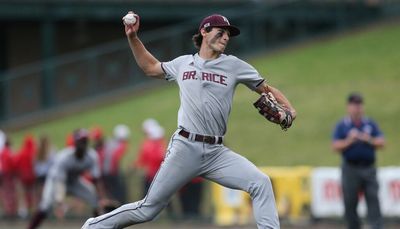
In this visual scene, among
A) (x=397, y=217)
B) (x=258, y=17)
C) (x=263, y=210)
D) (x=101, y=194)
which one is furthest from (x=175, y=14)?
(x=263, y=210)

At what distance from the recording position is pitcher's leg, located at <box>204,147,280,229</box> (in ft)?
35.1

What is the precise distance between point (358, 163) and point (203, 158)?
5.26 m

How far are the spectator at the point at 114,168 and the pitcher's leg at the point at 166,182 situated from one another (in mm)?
12643

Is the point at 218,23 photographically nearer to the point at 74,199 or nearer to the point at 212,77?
the point at 212,77

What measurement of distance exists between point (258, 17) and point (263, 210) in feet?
84.9

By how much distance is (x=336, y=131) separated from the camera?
15.8 metres

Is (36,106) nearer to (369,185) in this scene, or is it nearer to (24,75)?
(24,75)

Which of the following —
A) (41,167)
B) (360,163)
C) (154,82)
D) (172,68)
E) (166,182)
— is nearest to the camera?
(166,182)

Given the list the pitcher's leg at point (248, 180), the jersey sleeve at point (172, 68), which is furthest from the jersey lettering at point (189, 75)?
the pitcher's leg at point (248, 180)

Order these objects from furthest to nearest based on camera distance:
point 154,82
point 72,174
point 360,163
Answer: point 154,82 → point 72,174 → point 360,163

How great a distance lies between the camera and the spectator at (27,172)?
948 inches

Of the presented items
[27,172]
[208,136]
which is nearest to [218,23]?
[208,136]

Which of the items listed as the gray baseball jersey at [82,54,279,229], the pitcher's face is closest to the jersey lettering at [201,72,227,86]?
the gray baseball jersey at [82,54,279,229]

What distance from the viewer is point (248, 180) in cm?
1082
